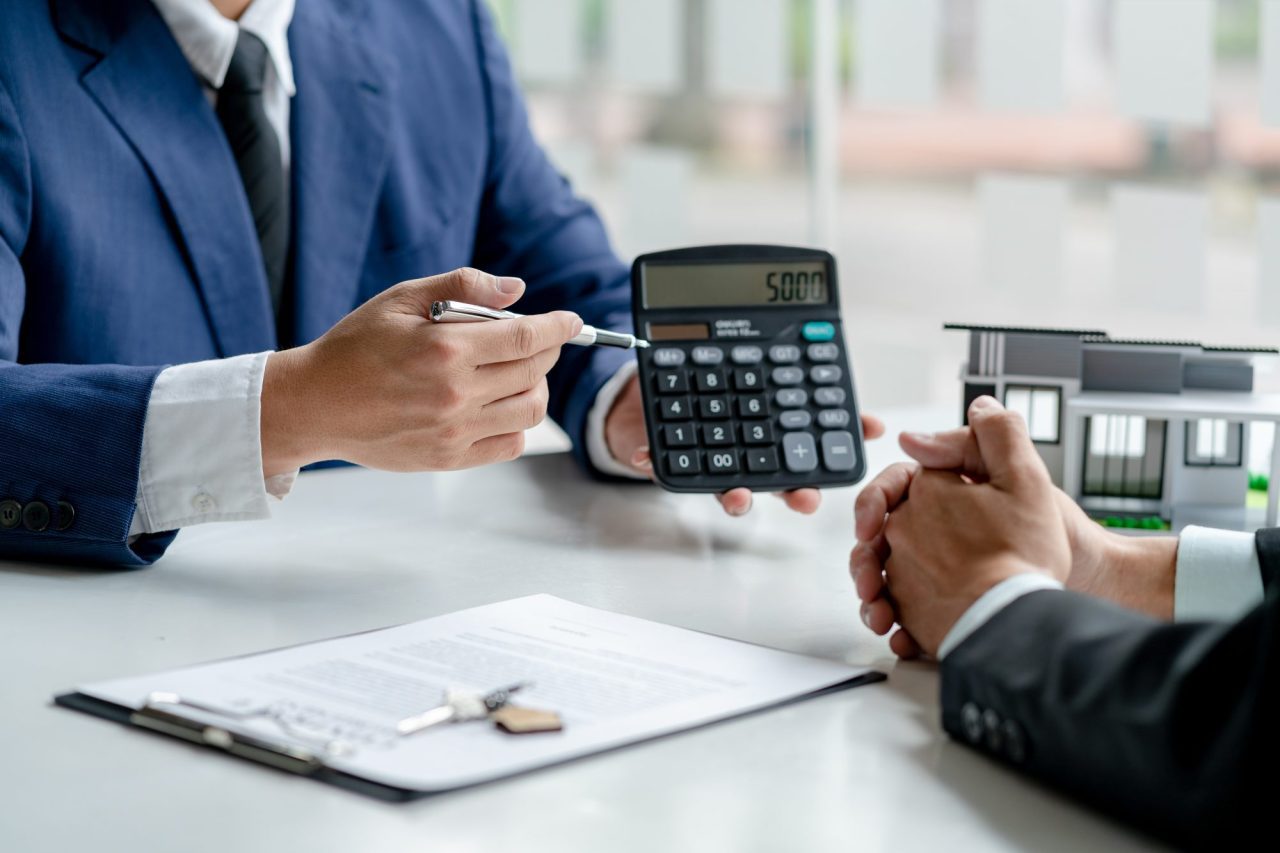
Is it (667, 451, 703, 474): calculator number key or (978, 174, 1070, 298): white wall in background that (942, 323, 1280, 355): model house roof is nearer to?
(667, 451, 703, 474): calculator number key

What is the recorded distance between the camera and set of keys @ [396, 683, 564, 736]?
73 centimetres

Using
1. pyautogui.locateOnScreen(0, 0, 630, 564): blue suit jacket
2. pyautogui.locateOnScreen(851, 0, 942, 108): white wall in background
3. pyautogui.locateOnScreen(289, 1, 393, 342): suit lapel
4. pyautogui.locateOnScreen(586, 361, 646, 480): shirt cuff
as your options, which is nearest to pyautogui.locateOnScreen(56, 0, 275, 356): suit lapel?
pyautogui.locateOnScreen(0, 0, 630, 564): blue suit jacket

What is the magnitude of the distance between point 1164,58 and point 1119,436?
1.53 meters

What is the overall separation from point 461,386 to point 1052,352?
1.71ft

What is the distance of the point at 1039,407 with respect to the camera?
124 cm

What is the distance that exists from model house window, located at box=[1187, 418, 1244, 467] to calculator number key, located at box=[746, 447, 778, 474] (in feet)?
1.14

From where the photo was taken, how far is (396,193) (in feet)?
5.44

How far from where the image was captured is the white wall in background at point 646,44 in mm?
3695

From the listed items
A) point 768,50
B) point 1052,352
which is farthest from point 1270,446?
point 768,50

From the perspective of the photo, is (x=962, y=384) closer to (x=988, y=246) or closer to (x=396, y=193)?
(x=396, y=193)

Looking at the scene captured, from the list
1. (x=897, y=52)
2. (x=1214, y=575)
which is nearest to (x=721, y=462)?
(x=1214, y=575)

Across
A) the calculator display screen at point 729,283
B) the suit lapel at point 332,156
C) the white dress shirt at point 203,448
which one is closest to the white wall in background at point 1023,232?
the suit lapel at point 332,156

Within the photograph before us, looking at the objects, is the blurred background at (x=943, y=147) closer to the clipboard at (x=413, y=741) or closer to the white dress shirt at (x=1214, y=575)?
the white dress shirt at (x=1214, y=575)

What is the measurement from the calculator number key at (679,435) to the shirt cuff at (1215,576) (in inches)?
15.8
